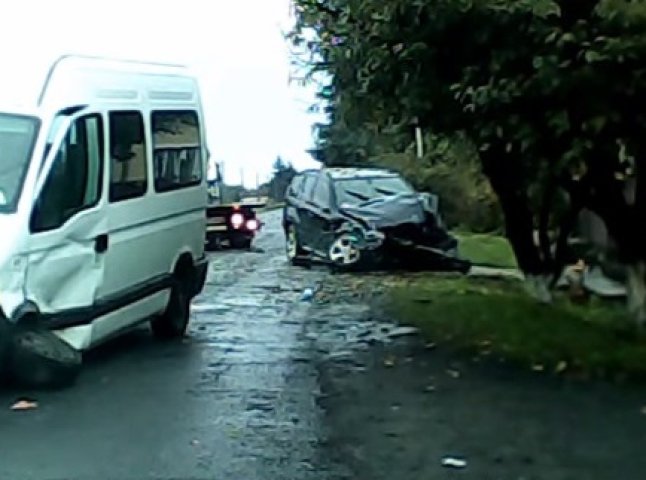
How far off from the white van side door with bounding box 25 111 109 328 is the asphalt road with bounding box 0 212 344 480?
2.21 ft

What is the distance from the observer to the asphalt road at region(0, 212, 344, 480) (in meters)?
7.96

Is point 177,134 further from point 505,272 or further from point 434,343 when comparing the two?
point 505,272

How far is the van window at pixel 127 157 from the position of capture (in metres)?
11.8

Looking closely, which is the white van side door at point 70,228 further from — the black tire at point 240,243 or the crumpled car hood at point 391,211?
the black tire at point 240,243

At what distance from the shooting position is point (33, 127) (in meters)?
10.9

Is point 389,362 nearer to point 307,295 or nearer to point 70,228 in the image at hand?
point 70,228

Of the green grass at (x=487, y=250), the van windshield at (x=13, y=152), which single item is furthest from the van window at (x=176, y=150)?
the green grass at (x=487, y=250)

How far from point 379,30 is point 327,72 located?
2703 mm

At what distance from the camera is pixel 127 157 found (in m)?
12.2

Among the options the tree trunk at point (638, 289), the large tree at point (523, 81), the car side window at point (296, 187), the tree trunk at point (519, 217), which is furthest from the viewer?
the car side window at point (296, 187)

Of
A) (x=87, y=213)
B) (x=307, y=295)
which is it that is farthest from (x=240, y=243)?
(x=87, y=213)

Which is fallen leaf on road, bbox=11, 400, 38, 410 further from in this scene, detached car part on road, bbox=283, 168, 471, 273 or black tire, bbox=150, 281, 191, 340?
detached car part on road, bbox=283, 168, 471, 273

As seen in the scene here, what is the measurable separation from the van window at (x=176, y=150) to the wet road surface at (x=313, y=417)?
158 centimetres

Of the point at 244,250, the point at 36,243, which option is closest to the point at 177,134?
the point at 36,243
